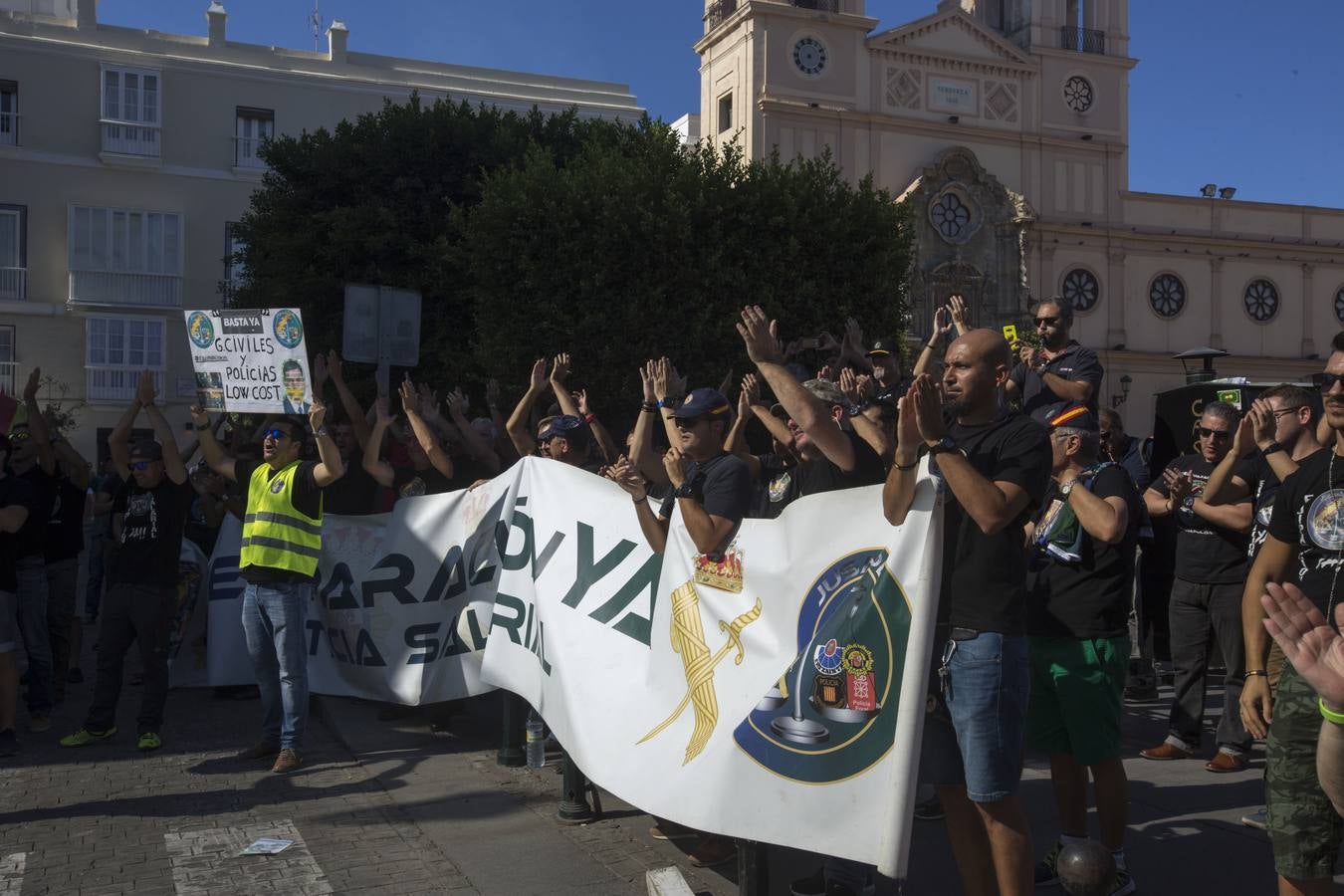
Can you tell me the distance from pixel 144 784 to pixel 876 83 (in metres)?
40.1

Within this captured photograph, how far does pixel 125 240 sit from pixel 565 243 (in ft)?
66.5

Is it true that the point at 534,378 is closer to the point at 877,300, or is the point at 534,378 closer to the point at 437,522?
the point at 437,522

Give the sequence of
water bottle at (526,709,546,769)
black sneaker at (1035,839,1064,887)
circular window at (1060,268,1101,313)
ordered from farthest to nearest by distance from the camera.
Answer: circular window at (1060,268,1101,313) → water bottle at (526,709,546,769) → black sneaker at (1035,839,1064,887)

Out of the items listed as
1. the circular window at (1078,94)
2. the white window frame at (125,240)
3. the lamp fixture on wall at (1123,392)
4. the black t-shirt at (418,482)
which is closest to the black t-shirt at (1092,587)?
the black t-shirt at (418,482)

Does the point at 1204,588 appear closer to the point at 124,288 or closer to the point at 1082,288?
the point at 124,288

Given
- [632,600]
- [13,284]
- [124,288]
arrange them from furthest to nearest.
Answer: [124,288] < [13,284] < [632,600]

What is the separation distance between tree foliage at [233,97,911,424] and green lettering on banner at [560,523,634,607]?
1372 centimetres

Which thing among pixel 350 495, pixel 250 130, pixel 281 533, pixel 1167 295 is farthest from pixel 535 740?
pixel 1167 295

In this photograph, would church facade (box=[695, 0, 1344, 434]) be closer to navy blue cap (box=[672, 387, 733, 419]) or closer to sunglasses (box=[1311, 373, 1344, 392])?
navy blue cap (box=[672, 387, 733, 419])

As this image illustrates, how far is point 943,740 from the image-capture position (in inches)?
153

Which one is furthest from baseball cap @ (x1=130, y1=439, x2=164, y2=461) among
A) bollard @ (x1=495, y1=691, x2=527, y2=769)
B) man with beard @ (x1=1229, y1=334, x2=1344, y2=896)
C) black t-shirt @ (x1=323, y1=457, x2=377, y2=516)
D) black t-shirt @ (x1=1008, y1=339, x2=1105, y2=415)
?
man with beard @ (x1=1229, y1=334, x2=1344, y2=896)

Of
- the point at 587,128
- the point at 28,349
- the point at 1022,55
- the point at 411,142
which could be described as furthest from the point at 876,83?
the point at 28,349

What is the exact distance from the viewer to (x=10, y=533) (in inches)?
277

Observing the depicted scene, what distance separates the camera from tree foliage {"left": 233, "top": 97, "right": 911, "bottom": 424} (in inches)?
777
